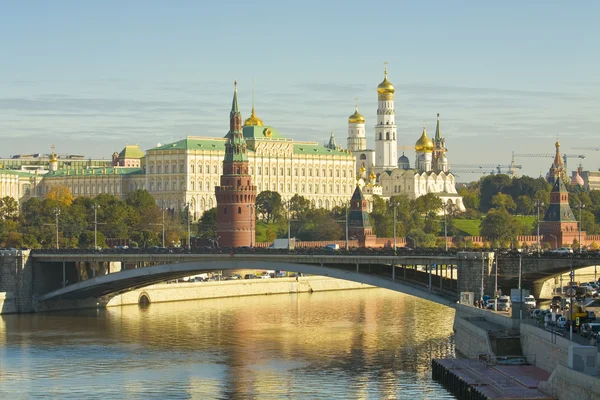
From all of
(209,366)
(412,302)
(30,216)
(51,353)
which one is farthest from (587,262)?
(30,216)

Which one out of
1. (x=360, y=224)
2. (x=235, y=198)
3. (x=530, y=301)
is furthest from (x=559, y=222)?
(x=530, y=301)

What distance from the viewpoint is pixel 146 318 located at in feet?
334

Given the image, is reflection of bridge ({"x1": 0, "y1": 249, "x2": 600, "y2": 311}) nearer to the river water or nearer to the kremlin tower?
the river water

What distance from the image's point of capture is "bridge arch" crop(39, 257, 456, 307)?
285ft

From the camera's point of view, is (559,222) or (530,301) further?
(559,222)

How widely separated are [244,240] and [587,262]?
274 ft

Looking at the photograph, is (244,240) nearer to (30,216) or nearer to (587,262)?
(30,216)

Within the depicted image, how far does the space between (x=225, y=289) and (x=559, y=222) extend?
189 ft

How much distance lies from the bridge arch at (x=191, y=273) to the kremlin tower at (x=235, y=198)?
170ft

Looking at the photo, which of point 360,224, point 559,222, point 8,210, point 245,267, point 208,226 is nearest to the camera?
point 245,267

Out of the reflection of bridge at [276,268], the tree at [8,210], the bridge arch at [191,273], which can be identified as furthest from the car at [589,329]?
the tree at [8,210]

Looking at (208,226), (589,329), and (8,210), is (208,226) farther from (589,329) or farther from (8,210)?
(589,329)

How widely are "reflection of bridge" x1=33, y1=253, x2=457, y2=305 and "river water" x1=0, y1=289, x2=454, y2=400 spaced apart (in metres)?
2.39

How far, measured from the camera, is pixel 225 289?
122438mm
